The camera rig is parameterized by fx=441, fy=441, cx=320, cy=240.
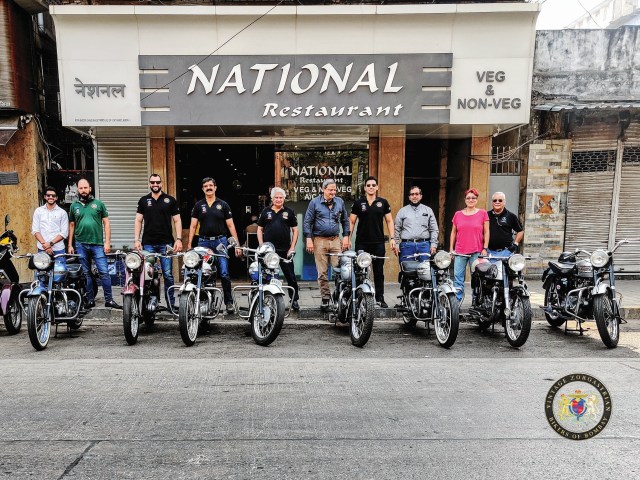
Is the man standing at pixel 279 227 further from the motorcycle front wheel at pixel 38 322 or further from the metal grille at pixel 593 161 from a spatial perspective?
the metal grille at pixel 593 161

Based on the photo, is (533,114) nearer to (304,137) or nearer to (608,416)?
(304,137)

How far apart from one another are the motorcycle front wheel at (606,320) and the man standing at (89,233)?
6888 millimetres

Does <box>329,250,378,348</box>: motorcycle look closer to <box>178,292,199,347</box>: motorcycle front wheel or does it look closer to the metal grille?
<box>178,292,199,347</box>: motorcycle front wheel

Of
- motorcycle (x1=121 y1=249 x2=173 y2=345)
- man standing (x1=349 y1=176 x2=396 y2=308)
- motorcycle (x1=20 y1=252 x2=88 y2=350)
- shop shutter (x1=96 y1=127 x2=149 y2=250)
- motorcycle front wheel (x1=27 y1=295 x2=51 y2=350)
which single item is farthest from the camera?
shop shutter (x1=96 y1=127 x2=149 y2=250)

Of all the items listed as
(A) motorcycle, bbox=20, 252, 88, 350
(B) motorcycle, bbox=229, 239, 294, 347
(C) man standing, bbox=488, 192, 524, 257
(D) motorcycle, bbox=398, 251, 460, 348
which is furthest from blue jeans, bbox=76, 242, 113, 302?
(C) man standing, bbox=488, 192, 524, 257

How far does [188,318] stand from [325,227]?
2.56 m

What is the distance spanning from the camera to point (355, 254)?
6.02 meters

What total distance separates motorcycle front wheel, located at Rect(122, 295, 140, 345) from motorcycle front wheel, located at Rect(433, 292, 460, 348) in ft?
13.1

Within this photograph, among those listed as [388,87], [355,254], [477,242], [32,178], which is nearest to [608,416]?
[355,254]

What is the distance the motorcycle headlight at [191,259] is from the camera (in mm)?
5844

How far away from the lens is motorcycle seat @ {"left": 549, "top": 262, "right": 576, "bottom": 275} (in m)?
6.29

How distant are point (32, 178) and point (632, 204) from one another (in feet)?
45.4

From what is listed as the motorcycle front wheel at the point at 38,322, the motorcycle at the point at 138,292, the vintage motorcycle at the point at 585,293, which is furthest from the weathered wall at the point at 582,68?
the motorcycle front wheel at the point at 38,322

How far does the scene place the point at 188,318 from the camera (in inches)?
223
